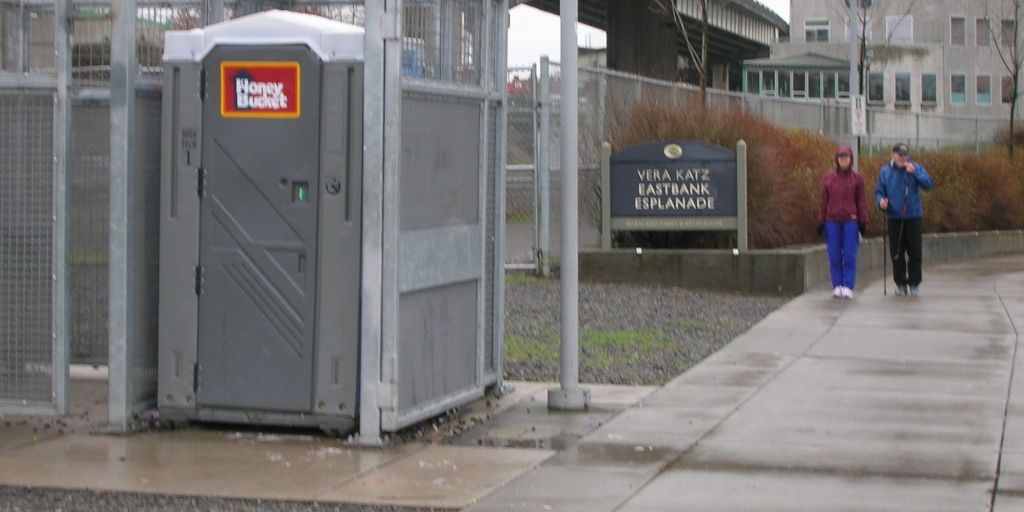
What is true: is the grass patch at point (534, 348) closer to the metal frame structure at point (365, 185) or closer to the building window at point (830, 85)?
the metal frame structure at point (365, 185)

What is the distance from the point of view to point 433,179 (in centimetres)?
892

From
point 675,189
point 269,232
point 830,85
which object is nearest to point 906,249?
point 675,189

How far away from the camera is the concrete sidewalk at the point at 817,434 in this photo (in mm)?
7215

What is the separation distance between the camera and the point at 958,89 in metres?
82.9

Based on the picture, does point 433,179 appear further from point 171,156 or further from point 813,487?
point 813,487

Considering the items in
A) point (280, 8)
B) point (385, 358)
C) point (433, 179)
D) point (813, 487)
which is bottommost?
point (813, 487)

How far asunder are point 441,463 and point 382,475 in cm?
42

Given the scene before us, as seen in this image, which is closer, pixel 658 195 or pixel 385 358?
pixel 385 358

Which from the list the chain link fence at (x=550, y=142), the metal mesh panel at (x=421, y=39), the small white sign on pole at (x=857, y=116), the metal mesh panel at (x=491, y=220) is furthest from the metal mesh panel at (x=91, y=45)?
the small white sign on pole at (x=857, y=116)

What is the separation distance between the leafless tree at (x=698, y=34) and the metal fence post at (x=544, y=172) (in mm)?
2529

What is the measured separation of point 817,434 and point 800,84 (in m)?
72.0

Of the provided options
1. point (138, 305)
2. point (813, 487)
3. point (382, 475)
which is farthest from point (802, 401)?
point (138, 305)

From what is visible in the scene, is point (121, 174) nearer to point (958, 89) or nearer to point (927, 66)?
point (927, 66)

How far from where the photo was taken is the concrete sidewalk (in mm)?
7215
